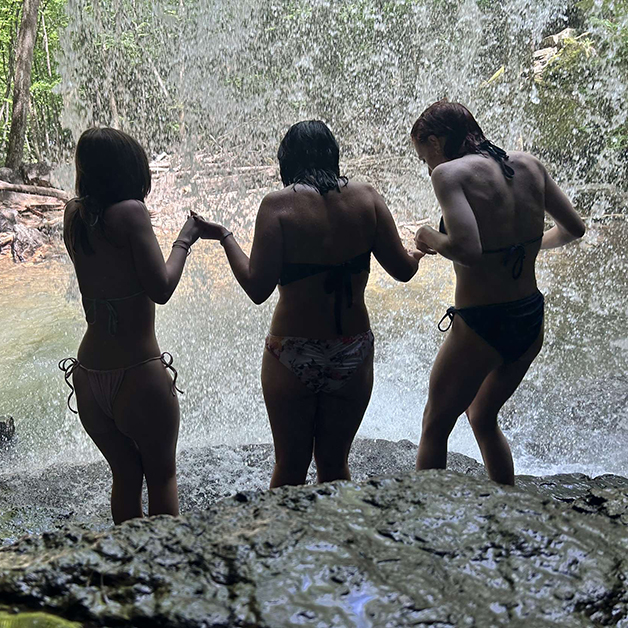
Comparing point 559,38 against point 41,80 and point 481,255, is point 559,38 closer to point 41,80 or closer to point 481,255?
point 481,255

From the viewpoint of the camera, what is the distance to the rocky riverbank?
3.33ft

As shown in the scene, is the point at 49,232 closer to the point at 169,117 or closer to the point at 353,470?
the point at 169,117

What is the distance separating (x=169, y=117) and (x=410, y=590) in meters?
9.02

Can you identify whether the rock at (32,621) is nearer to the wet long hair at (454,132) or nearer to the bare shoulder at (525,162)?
the wet long hair at (454,132)

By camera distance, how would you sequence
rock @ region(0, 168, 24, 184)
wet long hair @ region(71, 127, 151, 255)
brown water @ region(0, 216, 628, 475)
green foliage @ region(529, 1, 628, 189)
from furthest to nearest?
rock @ region(0, 168, 24, 184) < green foliage @ region(529, 1, 628, 189) < brown water @ region(0, 216, 628, 475) < wet long hair @ region(71, 127, 151, 255)

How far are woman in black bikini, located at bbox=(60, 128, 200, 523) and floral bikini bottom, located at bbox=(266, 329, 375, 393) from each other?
415 mm

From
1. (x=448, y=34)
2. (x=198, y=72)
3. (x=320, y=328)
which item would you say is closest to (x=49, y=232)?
(x=198, y=72)

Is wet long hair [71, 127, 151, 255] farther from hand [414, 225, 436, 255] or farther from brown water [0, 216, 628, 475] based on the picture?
brown water [0, 216, 628, 475]

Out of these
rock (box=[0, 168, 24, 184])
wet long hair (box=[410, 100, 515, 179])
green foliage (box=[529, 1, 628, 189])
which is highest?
green foliage (box=[529, 1, 628, 189])

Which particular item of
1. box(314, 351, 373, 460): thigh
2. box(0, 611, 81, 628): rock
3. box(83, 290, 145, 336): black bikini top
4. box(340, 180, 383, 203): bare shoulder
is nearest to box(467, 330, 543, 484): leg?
box(314, 351, 373, 460): thigh

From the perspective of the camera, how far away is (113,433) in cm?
215

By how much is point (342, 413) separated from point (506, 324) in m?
0.71

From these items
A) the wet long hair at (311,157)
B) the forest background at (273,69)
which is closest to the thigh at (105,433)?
the wet long hair at (311,157)

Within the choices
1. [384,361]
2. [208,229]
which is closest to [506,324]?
[208,229]
